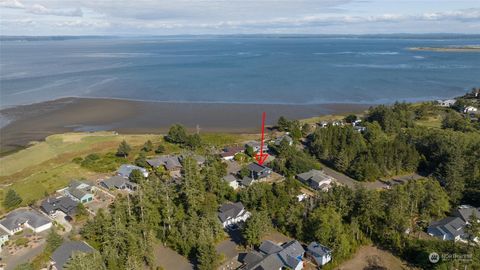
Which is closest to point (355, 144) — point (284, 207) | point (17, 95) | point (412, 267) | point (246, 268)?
point (284, 207)

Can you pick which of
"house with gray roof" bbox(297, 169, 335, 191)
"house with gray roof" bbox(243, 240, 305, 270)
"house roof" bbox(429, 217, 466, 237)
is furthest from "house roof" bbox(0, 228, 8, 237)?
"house roof" bbox(429, 217, 466, 237)

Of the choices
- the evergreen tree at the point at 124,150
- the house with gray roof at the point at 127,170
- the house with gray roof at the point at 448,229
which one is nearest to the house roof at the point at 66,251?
the house with gray roof at the point at 127,170

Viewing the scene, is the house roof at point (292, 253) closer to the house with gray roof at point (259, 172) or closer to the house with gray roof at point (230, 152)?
the house with gray roof at point (259, 172)

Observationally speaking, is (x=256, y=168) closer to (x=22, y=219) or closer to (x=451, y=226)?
(x=451, y=226)

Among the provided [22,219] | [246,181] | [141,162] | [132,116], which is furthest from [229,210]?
[132,116]

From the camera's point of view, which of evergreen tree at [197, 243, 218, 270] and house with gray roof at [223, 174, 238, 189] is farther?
house with gray roof at [223, 174, 238, 189]

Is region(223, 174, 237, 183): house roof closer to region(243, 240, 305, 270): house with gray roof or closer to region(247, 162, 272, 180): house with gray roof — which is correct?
region(247, 162, 272, 180): house with gray roof
